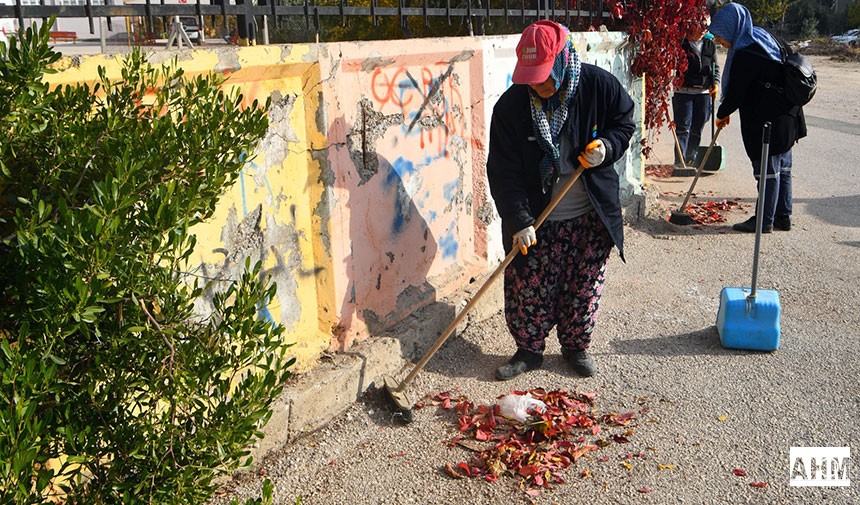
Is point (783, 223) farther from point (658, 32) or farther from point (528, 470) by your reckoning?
point (528, 470)

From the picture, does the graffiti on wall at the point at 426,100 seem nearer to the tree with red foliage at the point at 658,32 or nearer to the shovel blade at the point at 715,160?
the tree with red foliage at the point at 658,32

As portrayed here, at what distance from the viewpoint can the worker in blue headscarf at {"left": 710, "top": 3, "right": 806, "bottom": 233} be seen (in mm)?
6375

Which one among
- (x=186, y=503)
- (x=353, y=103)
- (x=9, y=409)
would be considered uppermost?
(x=353, y=103)

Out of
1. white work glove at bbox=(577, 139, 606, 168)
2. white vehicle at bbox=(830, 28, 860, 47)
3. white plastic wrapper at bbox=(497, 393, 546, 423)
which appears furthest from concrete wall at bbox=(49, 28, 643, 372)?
white vehicle at bbox=(830, 28, 860, 47)

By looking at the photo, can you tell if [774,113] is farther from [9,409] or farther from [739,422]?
[9,409]

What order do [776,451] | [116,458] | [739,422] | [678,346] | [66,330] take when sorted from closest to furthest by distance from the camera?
[66,330] < [116,458] < [776,451] < [739,422] < [678,346]

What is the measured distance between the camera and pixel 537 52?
3768mm

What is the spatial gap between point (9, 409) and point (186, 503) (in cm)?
61

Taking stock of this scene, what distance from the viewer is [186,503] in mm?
2076

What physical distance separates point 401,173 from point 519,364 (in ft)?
4.01

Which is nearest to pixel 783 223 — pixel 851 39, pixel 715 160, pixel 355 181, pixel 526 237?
pixel 715 160

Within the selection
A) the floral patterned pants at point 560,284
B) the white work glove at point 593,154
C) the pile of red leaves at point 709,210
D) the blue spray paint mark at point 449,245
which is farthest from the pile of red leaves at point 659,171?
the white work glove at point 593,154

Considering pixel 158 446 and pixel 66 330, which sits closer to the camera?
pixel 66 330

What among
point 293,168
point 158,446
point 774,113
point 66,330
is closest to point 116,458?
point 158,446
